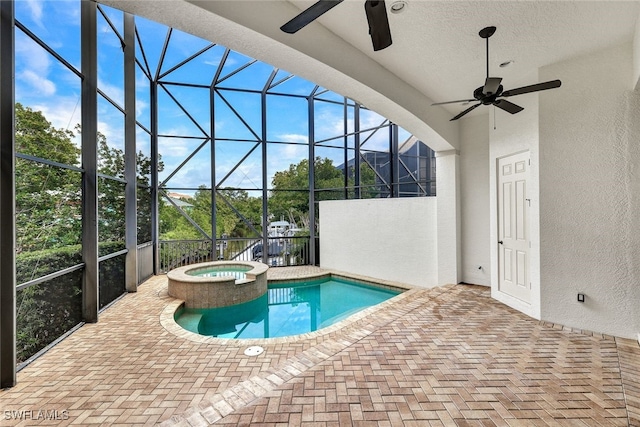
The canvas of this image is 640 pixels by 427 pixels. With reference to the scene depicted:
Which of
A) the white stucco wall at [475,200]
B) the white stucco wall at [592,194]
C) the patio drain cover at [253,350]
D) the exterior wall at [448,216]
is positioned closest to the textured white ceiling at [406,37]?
the white stucco wall at [592,194]

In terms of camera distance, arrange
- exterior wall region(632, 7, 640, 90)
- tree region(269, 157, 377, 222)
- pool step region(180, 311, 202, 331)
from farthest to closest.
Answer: tree region(269, 157, 377, 222)
pool step region(180, 311, 202, 331)
exterior wall region(632, 7, 640, 90)

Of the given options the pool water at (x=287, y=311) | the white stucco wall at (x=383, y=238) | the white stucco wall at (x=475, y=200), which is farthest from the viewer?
the white stucco wall at (x=383, y=238)

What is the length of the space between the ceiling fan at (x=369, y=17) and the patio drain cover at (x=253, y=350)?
297 centimetres

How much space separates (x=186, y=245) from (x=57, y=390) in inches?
210

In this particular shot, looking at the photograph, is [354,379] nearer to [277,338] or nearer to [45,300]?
[277,338]

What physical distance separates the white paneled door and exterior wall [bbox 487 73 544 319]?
79mm

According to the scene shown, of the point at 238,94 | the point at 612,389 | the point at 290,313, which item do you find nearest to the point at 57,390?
the point at 290,313

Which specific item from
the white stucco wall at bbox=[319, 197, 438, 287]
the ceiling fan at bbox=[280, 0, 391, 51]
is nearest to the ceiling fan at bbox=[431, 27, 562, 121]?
the ceiling fan at bbox=[280, 0, 391, 51]

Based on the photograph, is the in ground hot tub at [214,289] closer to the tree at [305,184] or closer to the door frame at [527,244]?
the tree at [305,184]

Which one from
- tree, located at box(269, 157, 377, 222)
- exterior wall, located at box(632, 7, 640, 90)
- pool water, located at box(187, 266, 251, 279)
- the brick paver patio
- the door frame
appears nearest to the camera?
the brick paver patio

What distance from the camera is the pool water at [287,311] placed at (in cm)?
475

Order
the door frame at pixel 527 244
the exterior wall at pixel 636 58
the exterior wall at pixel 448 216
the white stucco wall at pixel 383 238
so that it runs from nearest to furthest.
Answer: the exterior wall at pixel 636 58, the door frame at pixel 527 244, the exterior wall at pixel 448 216, the white stucco wall at pixel 383 238

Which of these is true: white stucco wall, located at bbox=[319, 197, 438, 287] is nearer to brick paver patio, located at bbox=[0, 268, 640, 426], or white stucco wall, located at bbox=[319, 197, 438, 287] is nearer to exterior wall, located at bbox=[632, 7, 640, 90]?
brick paver patio, located at bbox=[0, 268, 640, 426]

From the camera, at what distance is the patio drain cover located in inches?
121
